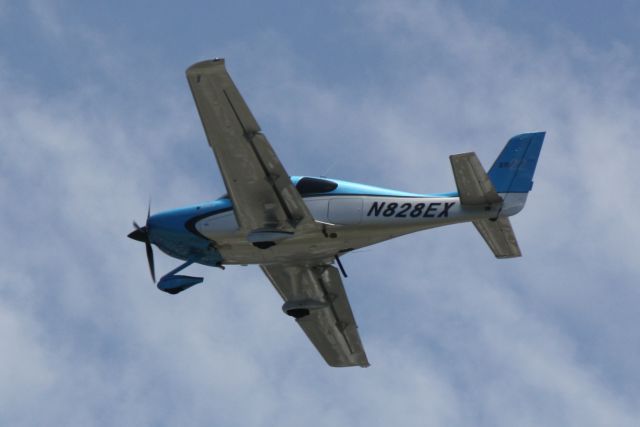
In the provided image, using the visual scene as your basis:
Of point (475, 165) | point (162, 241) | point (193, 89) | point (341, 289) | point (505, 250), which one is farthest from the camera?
point (341, 289)

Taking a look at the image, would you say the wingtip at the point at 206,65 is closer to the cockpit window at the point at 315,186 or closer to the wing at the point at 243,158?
the wing at the point at 243,158

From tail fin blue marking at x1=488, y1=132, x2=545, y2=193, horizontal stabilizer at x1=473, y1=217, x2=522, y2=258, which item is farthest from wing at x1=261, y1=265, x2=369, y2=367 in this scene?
tail fin blue marking at x1=488, y1=132, x2=545, y2=193

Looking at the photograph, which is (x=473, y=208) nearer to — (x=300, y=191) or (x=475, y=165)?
(x=475, y=165)

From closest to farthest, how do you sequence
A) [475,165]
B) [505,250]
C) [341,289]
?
[475,165] → [505,250] → [341,289]

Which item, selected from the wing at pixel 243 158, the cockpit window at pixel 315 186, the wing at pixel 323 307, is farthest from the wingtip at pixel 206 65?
the wing at pixel 323 307

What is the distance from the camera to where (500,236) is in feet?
89.4

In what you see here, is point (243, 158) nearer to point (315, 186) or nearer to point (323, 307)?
point (315, 186)

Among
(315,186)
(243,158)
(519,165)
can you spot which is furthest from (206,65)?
(519,165)

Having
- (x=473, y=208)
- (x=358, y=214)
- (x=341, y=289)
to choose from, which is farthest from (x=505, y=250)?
(x=341, y=289)

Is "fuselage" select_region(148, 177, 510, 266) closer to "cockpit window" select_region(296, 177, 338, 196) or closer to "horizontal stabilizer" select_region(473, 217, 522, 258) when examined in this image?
"cockpit window" select_region(296, 177, 338, 196)

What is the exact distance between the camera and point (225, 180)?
86.5ft

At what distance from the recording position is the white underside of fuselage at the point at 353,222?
88.7 feet

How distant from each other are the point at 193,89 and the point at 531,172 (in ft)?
26.8

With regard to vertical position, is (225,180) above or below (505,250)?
above
